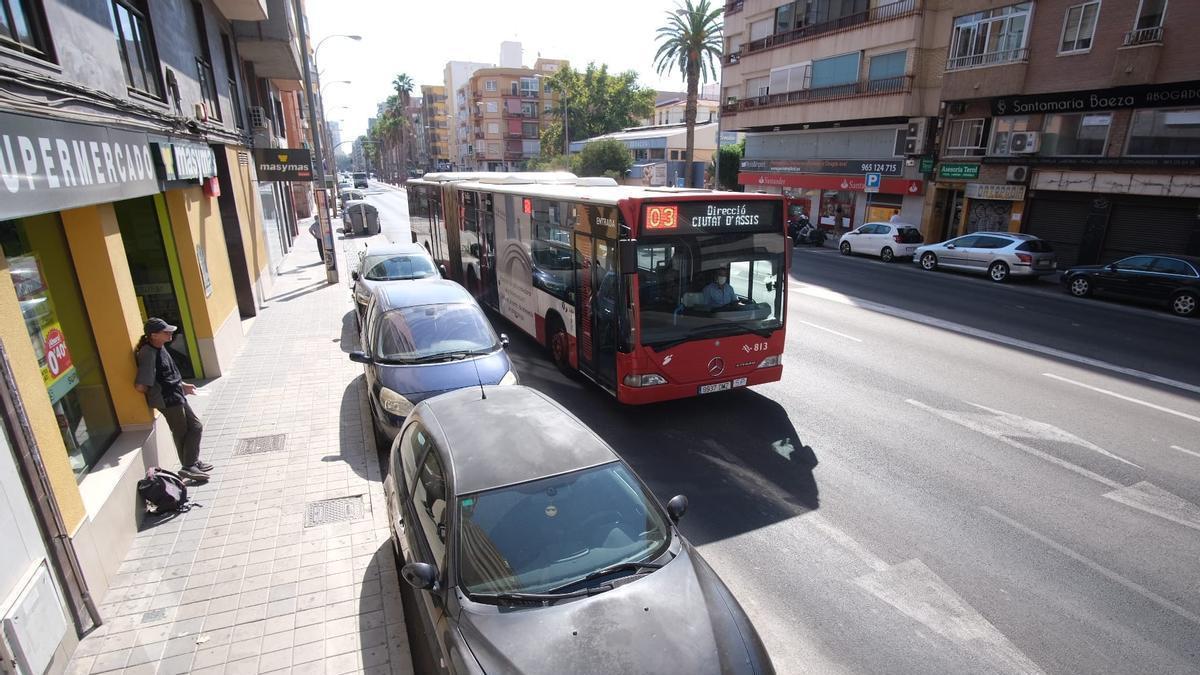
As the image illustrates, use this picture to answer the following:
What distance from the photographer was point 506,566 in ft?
11.9

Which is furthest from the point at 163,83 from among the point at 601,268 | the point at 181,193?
the point at 601,268

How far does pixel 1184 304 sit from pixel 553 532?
19.1 meters

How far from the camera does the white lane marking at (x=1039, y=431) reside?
7805 mm

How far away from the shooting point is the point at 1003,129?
23844 mm

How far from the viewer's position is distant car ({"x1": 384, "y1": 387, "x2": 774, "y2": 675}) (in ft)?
10.6

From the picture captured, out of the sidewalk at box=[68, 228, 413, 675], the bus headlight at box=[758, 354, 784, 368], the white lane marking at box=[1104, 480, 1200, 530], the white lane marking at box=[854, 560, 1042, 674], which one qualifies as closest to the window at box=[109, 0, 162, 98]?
the sidewalk at box=[68, 228, 413, 675]

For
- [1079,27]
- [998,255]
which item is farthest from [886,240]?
[1079,27]

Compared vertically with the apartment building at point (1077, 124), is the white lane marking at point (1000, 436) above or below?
below

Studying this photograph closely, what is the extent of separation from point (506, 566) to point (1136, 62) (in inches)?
996

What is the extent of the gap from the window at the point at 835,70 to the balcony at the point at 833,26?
1296 millimetres

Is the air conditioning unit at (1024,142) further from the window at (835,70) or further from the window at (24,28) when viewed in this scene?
the window at (24,28)

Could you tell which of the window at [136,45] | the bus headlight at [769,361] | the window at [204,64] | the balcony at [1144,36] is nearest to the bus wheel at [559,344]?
the bus headlight at [769,361]

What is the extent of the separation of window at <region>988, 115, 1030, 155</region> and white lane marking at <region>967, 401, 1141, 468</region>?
64.6 ft

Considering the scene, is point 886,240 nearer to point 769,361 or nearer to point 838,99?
point 838,99
